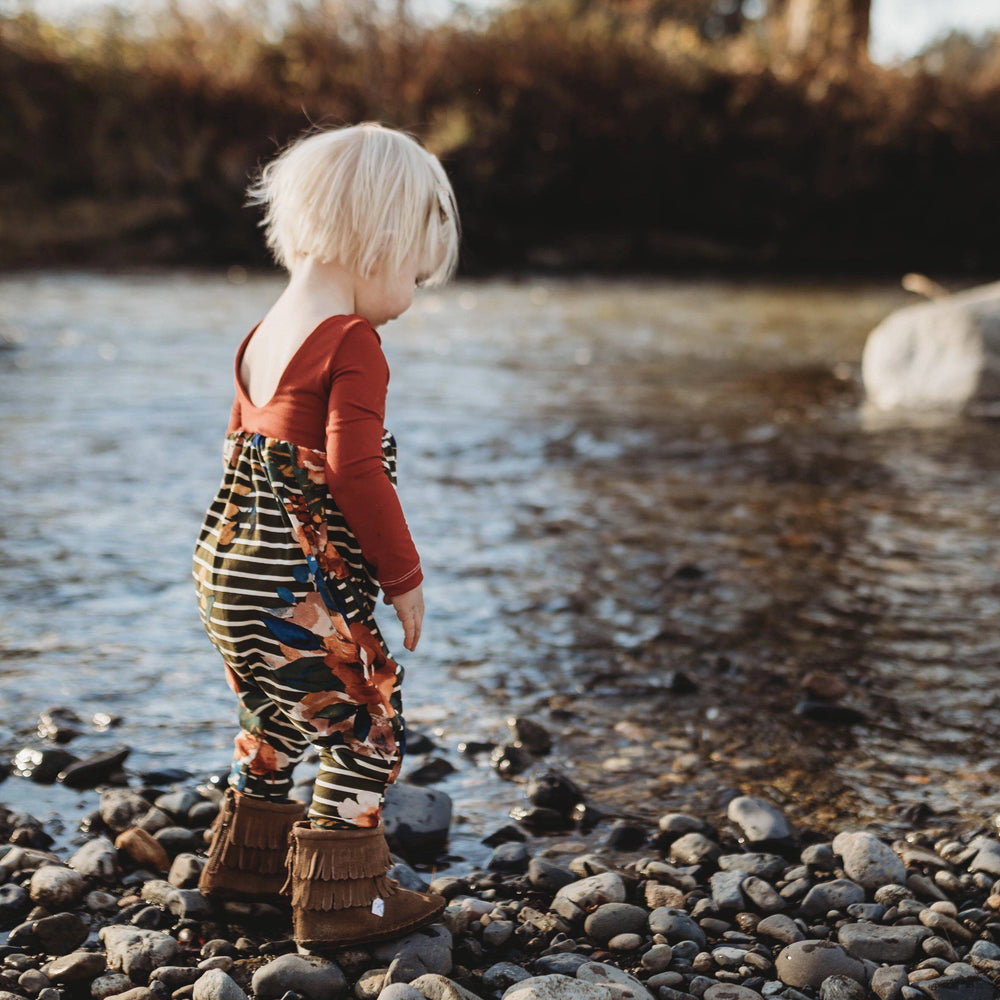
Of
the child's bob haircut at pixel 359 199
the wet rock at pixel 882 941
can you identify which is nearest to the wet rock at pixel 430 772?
the wet rock at pixel 882 941

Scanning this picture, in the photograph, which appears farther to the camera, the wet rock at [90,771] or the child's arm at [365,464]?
the wet rock at [90,771]

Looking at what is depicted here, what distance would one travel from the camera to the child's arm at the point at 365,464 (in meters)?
2.06

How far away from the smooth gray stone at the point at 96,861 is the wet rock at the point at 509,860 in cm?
77

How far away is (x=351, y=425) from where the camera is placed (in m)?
2.06

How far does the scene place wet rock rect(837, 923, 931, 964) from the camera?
6.99 feet

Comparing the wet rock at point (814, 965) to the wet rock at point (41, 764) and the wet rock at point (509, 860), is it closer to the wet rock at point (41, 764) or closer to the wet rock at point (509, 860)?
the wet rock at point (509, 860)

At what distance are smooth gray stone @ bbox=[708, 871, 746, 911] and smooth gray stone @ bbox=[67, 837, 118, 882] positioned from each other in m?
1.21

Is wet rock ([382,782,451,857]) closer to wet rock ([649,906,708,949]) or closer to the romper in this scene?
→ the romper

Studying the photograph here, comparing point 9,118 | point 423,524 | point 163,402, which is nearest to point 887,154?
point 9,118

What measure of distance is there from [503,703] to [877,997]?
1.43 meters

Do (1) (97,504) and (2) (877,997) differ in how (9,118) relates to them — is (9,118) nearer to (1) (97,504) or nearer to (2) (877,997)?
(1) (97,504)

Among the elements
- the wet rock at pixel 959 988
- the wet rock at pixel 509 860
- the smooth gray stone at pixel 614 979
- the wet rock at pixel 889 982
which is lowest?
the wet rock at pixel 509 860

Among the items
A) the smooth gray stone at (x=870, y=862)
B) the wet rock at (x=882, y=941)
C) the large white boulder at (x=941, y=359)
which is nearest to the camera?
the wet rock at (x=882, y=941)

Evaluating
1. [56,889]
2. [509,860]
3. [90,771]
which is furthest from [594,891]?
Answer: [90,771]
